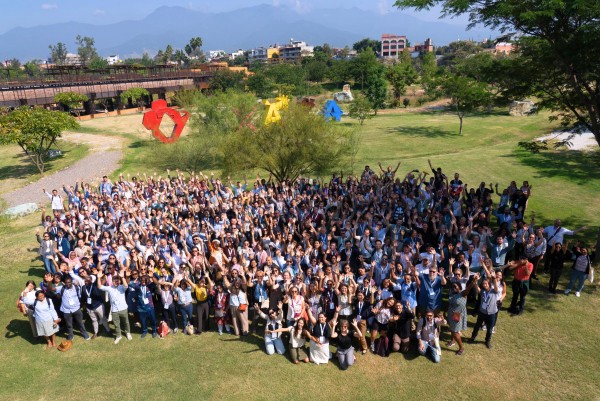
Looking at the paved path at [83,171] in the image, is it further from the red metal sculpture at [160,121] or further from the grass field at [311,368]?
the grass field at [311,368]

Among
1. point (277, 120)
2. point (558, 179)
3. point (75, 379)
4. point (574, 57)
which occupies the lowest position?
point (75, 379)

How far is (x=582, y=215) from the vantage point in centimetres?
1563

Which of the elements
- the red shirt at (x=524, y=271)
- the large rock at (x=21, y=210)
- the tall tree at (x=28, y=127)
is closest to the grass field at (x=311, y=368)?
the red shirt at (x=524, y=271)

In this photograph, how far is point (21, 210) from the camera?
2097cm

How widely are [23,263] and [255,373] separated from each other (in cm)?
1023

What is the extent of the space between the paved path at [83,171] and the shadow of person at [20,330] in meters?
14.5

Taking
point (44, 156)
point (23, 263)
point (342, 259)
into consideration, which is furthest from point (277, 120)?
point (44, 156)

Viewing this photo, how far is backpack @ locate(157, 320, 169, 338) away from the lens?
30.3 ft

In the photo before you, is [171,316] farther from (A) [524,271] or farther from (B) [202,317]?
(A) [524,271]

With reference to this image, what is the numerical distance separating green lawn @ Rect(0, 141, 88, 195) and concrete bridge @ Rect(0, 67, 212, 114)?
36.6 feet

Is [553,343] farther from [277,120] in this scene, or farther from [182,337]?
[277,120]

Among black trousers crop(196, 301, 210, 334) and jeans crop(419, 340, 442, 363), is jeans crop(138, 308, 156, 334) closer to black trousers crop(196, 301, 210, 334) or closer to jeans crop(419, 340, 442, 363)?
black trousers crop(196, 301, 210, 334)

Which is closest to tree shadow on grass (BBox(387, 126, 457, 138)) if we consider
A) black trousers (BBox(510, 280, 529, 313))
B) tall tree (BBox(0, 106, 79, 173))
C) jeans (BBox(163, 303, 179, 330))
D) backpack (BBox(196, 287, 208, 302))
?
tall tree (BBox(0, 106, 79, 173))

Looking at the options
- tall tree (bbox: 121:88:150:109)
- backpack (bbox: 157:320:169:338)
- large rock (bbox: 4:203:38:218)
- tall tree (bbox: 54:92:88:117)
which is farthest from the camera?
tall tree (bbox: 121:88:150:109)
